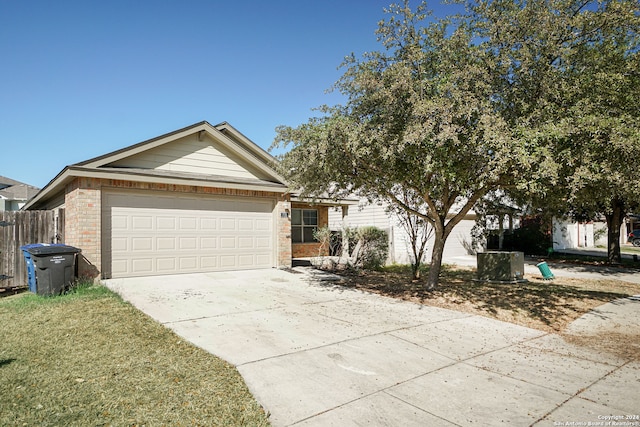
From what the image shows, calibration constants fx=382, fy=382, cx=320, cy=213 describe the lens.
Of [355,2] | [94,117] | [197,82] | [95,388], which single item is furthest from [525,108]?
[94,117]

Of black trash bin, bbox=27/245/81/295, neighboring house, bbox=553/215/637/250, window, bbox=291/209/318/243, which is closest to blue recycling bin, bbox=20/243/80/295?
A: black trash bin, bbox=27/245/81/295

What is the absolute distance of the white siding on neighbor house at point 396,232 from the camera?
57.9ft

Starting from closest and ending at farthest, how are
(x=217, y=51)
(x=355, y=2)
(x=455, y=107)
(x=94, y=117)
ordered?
(x=455, y=107) → (x=355, y=2) → (x=217, y=51) → (x=94, y=117)

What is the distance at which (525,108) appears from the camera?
7.25 m

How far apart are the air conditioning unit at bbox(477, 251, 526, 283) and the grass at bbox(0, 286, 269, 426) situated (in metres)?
9.94

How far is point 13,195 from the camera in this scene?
26.4 meters

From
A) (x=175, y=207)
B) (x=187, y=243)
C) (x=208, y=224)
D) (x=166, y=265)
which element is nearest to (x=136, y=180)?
(x=175, y=207)

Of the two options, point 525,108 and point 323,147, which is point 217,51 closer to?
point 323,147

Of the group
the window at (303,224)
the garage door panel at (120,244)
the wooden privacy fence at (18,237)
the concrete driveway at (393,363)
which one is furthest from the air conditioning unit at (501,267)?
the wooden privacy fence at (18,237)

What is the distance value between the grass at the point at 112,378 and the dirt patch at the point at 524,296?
18.2 ft

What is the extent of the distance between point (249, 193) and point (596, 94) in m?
9.28

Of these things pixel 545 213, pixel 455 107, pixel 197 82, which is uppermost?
pixel 197 82

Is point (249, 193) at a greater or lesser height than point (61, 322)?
greater

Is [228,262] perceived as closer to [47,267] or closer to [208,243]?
[208,243]
